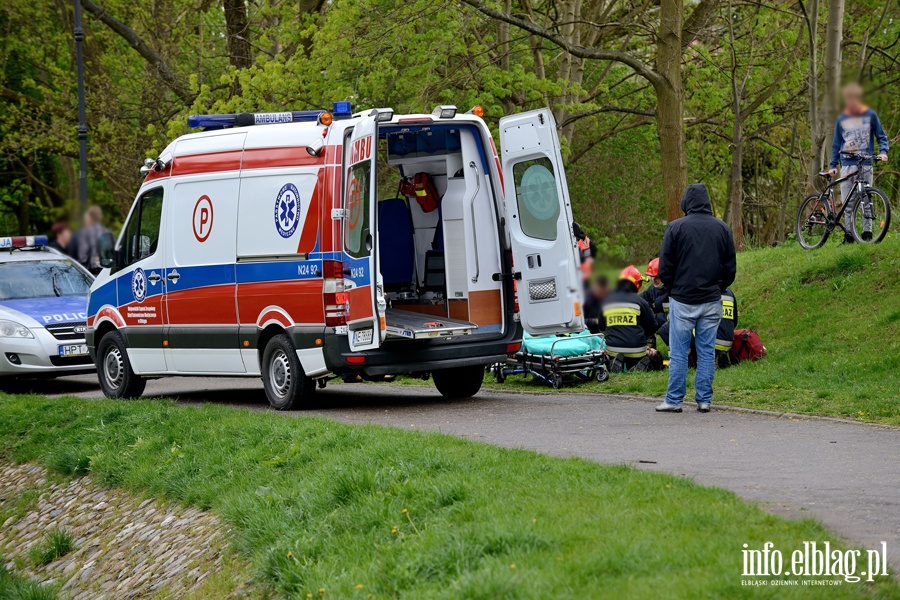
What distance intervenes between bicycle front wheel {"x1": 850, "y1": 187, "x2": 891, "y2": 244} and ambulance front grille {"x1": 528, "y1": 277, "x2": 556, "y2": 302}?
201 inches

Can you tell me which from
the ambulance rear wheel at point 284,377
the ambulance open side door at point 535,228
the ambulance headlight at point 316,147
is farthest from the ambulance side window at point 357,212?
the ambulance open side door at point 535,228

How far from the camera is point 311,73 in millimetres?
22641

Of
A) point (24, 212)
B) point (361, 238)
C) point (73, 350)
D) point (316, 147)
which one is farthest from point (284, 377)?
point (24, 212)

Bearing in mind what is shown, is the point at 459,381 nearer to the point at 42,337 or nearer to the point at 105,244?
the point at 42,337

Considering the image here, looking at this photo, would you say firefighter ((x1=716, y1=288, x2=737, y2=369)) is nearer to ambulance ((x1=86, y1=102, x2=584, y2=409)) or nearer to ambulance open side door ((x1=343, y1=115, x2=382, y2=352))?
ambulance ((x1=86, y1=102, x2=584, y2=409))

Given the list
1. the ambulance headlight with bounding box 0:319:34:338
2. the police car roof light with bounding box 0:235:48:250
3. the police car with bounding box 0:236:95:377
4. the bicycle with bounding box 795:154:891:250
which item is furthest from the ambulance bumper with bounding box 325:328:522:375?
the police car roof light with bounding box 0:235:48:250

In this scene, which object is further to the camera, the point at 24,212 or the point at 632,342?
the point at 632,342

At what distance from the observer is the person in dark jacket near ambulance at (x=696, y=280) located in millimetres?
9875

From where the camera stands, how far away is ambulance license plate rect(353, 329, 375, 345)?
11109 millimetres

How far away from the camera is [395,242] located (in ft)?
43.0

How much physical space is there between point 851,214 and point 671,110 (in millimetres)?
3839

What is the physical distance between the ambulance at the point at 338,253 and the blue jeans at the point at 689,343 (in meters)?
1.01

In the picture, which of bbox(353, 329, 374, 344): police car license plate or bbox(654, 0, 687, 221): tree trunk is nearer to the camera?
bbox(353, 329, 374, 344): police car license plate

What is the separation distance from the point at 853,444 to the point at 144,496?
553 cm
